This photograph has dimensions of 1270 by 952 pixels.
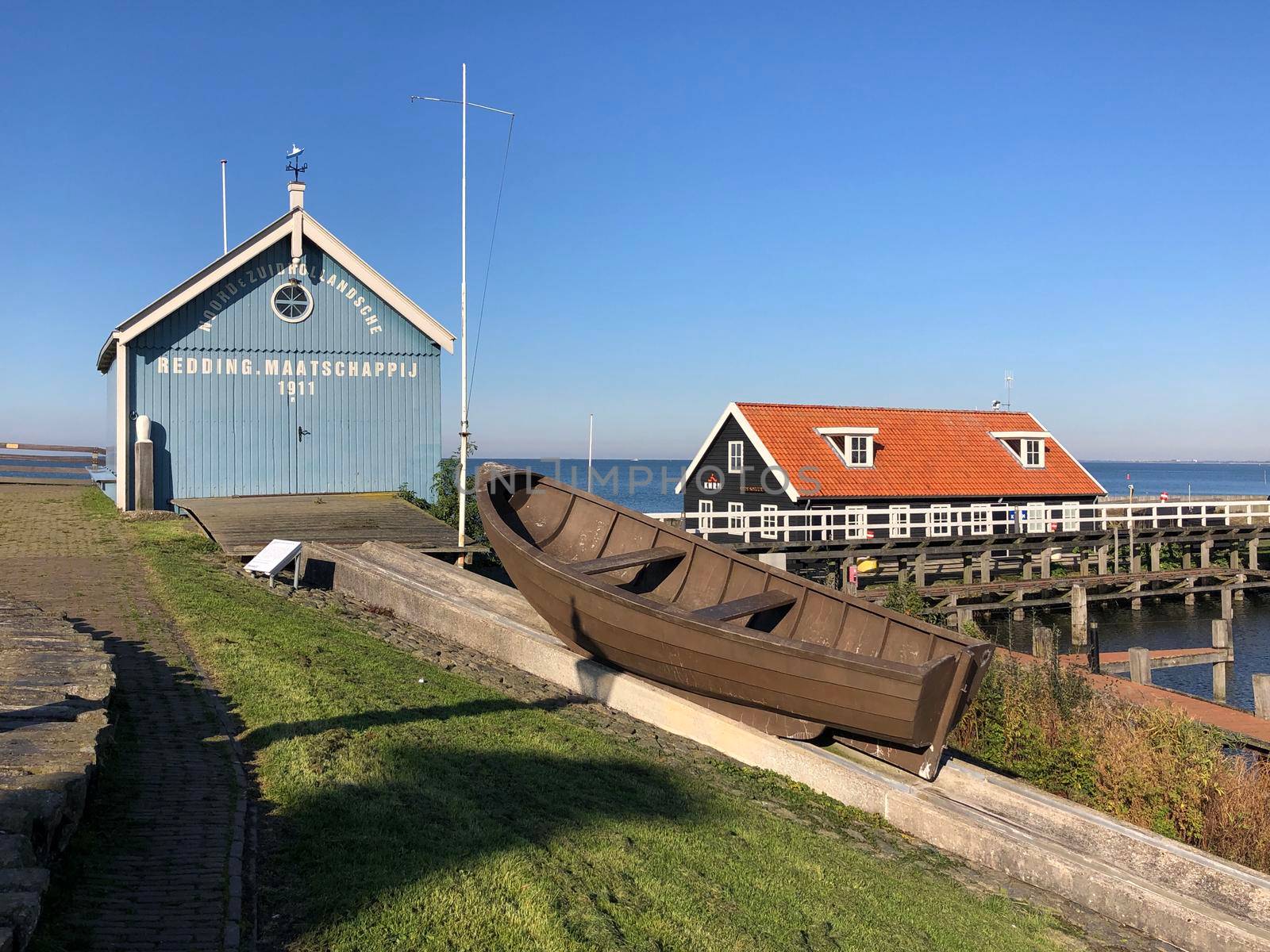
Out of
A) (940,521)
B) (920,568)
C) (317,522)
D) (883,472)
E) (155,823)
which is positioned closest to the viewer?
(155,823)

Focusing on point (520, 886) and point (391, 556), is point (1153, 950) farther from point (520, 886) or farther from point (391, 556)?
point (391, 556)

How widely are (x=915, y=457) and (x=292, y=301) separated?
20706 millimetres

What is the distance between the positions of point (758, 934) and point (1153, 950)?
10.3ft

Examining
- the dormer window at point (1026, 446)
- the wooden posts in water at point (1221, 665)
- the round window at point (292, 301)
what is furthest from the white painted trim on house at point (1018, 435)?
the round window at point (292, 301)

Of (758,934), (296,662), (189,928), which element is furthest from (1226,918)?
(296,662)

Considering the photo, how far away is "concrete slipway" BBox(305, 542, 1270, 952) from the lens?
7.14m

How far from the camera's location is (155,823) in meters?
6.02

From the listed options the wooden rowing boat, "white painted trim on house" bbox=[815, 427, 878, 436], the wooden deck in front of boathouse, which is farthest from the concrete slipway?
"white painted trim on house" bbox=[815, 427, 878, 436]

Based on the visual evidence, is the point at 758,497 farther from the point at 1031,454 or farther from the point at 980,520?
the point at 1031,454

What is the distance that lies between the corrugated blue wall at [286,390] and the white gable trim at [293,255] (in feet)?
0.80

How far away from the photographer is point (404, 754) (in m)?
7.84

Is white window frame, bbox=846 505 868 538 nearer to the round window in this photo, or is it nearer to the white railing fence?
the white railing fence

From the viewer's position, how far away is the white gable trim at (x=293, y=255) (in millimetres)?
21078

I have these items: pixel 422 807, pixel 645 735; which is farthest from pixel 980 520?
pixel 422 807
